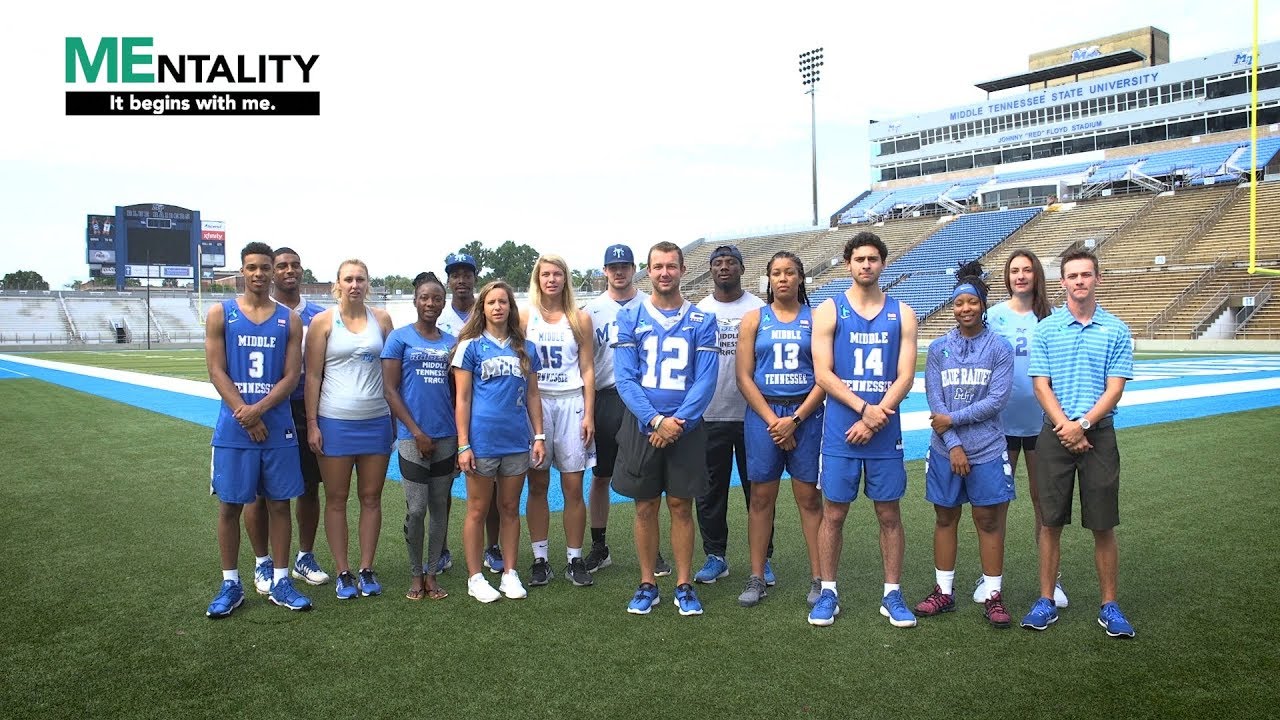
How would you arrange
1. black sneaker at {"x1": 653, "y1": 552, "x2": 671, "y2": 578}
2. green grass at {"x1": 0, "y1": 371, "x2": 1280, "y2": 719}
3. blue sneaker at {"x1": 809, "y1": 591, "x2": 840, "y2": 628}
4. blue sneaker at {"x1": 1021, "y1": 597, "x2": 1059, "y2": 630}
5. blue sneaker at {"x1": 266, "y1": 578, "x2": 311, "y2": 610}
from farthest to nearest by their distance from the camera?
black sneaker at {"x1": 653, "y1": 552, "x2": 671, "y2": 578}
blue sneaker at {"x1": 266, "y1": 578, "x2": 311, "y2": 610}
blue sneaker at {"x1": 809, "y1": 591, "x2": 840, "y2": 628}
blue sneaker at {"x1": 1021, "y1": 597, "x2": 1059, "y2": 630}
green grass at {"x1": 0, "y1": 371, "x2": 1280, "y2": 719}

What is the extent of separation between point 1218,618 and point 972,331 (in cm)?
167

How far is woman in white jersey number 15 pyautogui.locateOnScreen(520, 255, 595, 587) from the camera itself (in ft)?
15.8

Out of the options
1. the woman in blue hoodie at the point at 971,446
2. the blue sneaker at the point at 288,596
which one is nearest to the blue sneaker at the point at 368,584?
the blue sneaker at the point at 288,596

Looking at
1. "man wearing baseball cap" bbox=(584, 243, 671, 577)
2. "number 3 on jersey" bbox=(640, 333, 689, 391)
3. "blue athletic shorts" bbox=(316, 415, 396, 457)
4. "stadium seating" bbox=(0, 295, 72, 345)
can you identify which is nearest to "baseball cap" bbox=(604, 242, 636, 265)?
"man wearing baseball cap" bbox=(584, 243, 671, 577)

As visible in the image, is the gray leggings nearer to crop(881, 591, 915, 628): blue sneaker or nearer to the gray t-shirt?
the gray t-shirt

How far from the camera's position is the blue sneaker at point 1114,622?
12.7ft

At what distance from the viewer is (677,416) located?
14.2 feet

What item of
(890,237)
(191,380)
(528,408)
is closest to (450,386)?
(528,408)

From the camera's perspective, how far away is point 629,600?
4.49 m

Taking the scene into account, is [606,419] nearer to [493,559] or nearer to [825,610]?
[493,559]

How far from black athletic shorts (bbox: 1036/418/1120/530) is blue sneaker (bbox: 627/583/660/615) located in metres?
1.87

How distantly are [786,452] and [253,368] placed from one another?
272cm

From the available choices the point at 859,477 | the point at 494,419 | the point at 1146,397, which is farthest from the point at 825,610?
the point at 1146,397

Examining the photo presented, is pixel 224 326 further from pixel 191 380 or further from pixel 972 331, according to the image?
pixel 191 380
